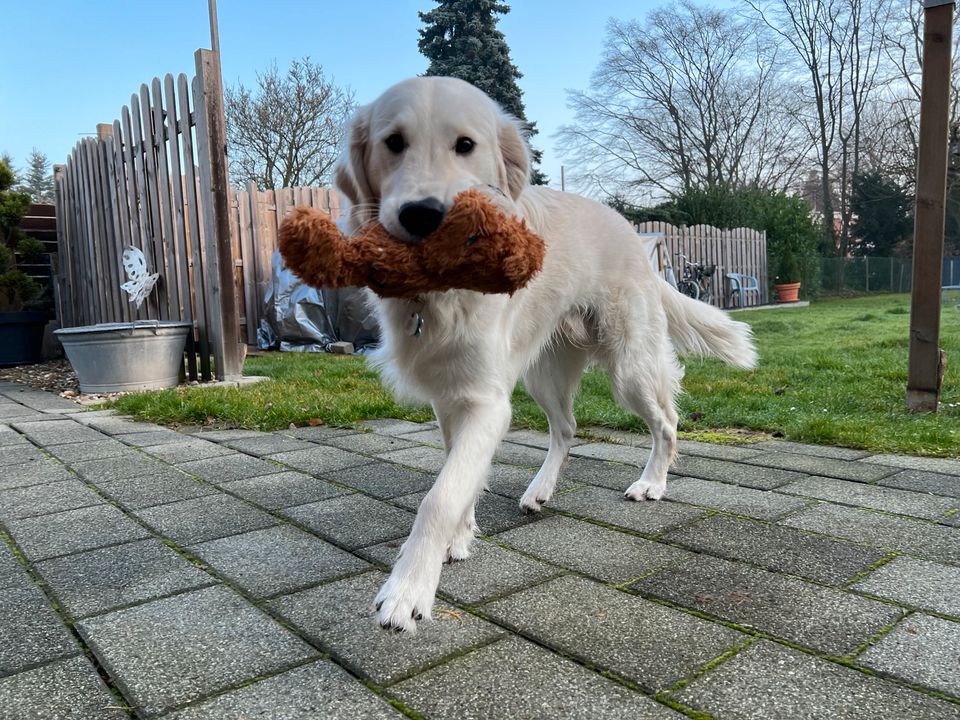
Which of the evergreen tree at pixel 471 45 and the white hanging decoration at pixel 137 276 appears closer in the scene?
the white hanging decoration at pixel 137 276

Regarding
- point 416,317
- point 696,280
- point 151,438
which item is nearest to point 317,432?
point 151,438

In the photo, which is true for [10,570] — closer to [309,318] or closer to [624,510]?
[624,510]

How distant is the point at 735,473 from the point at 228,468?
2.31 m

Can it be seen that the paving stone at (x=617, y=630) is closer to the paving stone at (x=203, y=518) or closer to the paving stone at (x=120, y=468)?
the paving stone at (x=203, y=518)

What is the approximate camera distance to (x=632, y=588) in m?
1.96

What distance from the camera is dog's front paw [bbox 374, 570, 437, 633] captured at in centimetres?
162

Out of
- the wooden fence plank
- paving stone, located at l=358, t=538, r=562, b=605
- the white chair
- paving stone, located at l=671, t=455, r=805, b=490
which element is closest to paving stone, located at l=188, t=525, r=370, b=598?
paving stone, located at l=358, t=538, r=562, b=605

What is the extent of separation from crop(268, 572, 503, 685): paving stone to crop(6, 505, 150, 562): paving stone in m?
0.88

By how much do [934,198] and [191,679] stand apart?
4.51 meters

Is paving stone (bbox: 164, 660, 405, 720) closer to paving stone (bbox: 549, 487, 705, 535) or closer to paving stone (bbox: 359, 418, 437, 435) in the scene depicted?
paving stone (bbox: 549, 487, 705, 535)

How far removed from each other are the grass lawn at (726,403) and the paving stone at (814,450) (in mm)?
88

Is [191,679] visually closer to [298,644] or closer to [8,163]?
[298,644]

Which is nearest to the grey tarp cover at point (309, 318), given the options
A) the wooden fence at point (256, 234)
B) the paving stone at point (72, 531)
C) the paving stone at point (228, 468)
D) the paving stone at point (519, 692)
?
the wooden fence at point (256, 234)

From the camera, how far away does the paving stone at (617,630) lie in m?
1.54
